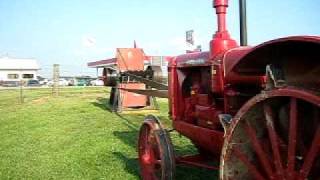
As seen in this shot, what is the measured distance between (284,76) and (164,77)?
569 cm

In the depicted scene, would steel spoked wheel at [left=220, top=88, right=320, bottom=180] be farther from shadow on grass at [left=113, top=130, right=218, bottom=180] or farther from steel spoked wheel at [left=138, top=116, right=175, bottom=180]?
shadow on grass at [left=113, top=130, right=218, bottom=180]

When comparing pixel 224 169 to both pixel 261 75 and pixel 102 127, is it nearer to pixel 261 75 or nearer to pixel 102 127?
pixel 261 75

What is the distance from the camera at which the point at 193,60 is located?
183 inches

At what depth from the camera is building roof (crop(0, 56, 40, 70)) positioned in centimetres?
7425

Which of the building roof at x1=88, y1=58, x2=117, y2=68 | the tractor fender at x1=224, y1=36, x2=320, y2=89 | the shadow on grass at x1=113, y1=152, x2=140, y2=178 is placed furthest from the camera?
the building roof at x1=88, y1=58, x2=117, y2=68

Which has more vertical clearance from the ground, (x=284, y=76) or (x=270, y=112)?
(x=284, y=76)

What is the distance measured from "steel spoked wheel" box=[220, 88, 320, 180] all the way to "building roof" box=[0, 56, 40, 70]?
246 ft

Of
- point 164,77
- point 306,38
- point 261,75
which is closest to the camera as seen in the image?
point 306,38

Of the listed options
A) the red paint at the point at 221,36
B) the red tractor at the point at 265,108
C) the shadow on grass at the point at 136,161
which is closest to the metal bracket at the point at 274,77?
the red tractor at the point at 265,108

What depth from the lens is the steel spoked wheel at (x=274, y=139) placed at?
2.46m

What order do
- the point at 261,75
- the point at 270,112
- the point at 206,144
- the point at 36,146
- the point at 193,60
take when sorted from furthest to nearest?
the point at 36,146, the point at 193,60, the point at 206,144, the point at 261,75, the point at 270,112

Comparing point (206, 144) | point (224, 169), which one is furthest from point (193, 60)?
point (224, 169)

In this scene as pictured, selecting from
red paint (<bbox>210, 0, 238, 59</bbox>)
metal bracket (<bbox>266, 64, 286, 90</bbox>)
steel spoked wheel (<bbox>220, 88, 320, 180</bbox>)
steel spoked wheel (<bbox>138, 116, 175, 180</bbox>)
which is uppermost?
red paint (<bbox>210, 0, 238, 59</bbox>)

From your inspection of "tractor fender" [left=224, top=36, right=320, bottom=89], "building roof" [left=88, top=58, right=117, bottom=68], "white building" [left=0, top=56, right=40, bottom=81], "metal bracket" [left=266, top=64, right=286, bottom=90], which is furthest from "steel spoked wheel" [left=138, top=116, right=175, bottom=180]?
"white building" [left=0, top=56, right=40, bottom=81]
